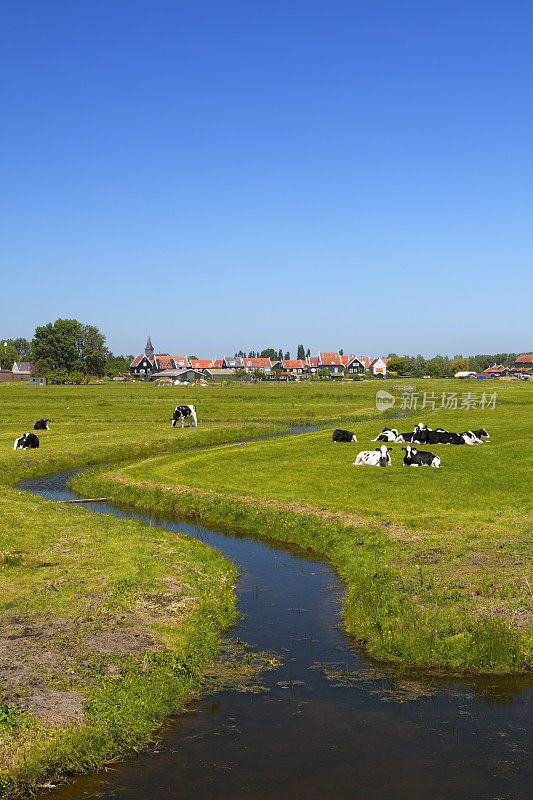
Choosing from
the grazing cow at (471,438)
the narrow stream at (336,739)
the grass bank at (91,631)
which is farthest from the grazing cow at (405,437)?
the narrow stream at (336,739)

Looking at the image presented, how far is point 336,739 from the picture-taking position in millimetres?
10672

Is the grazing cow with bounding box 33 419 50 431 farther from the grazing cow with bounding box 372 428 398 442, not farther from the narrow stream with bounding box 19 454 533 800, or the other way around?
the narrow stream with bounding box 19 454 533 800

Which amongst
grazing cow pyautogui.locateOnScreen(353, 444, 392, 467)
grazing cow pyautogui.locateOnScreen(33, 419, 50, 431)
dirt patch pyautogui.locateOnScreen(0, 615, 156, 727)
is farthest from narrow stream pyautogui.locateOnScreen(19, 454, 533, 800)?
grazing cow pyautogui.locateOnScreen(33, 419, 50, 431)

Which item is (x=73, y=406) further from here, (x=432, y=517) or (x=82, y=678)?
(x=82, y=678)

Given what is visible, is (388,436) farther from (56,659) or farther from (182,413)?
(56,659)

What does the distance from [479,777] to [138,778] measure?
16.4 ft

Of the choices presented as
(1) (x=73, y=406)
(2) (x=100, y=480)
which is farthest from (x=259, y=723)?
(1) (x=73, y=406)

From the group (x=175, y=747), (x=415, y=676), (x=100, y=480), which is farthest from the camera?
(x=100, y=480)

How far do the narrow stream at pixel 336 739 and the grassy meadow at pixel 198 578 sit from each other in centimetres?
58

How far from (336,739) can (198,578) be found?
793cm

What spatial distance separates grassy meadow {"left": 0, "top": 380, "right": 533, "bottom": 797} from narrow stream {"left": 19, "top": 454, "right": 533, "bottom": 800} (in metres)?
0.58

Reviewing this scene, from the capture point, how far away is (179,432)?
53.8 meters

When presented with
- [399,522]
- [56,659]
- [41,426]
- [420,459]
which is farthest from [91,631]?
[41,426]

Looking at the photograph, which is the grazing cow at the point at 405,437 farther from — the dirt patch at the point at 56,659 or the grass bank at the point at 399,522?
the dirt patch at the point at 56,659
